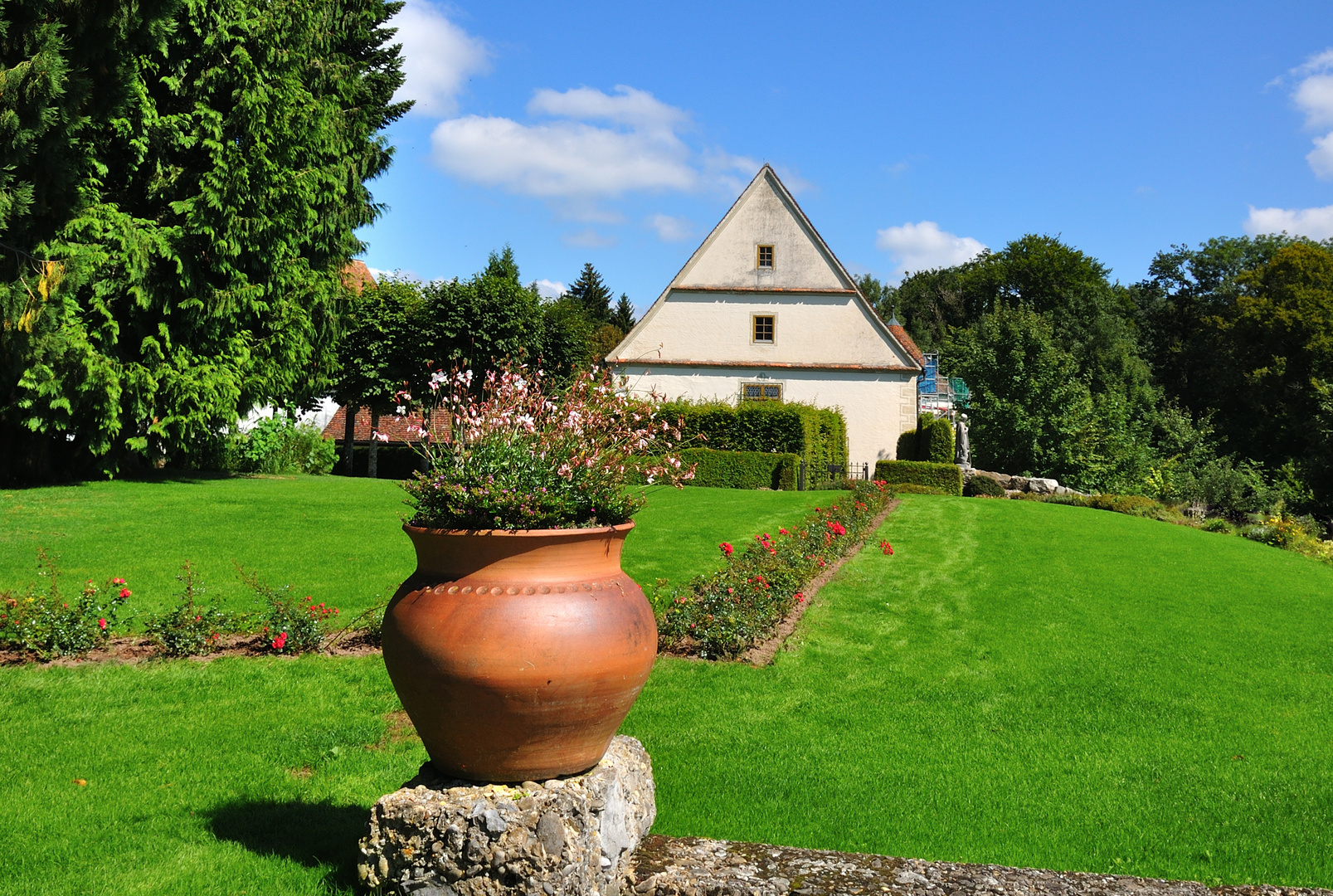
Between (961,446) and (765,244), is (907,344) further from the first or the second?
(765,244)

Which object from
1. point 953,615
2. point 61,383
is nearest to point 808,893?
point 953,615

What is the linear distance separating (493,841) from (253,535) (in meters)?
8.99

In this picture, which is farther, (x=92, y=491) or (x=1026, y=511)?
(x=1026, y=511)

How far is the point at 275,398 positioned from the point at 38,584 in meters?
10.6

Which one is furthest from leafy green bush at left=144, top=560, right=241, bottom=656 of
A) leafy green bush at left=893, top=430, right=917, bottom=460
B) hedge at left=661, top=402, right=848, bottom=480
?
leafy green bush at left=893, top=430, right=917, bottom=460

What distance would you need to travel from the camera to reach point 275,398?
714 inches

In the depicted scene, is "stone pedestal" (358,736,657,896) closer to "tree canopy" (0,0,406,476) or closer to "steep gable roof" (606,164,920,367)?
"tree canopy" (0,0,406,476)

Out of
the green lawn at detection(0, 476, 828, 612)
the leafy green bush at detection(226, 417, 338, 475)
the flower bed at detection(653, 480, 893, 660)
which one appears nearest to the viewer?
the flower bed at detection(653, 480, 893, 660)

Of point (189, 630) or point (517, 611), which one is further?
point (189, 630)

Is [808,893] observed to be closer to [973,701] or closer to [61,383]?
[973,701]

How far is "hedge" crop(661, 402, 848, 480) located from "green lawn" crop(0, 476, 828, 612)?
555 cm

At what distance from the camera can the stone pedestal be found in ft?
10.2

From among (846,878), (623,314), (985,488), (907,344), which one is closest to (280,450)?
(985,488)

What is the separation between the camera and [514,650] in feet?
10.2
